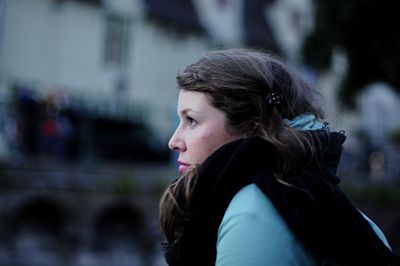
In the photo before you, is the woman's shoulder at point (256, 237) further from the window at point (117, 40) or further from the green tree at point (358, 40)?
the window at point (117, 40)

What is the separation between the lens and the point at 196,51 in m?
26.8

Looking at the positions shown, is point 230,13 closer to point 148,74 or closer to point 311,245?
point 148,74

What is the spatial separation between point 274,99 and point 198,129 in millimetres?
200

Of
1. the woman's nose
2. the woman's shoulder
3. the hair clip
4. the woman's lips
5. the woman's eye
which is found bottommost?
the woman's shoulder

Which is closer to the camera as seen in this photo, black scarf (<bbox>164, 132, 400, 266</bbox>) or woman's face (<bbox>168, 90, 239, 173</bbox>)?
black scarf (<bbox>164, 132, 400, 266</bbox>)

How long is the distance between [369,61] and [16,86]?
11607mm

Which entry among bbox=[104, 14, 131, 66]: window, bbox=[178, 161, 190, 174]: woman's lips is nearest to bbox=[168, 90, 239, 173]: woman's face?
bbox=[178, 161, 190, 174]: woman's lips

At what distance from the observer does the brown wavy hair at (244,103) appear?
1744 mm

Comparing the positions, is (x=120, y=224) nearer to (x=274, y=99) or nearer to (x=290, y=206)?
(x=274, y=99)

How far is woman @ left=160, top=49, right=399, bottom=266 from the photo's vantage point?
1.61 meters

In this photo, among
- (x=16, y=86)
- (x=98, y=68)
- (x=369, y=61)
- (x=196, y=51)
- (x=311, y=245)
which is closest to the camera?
(x=311, y=245)

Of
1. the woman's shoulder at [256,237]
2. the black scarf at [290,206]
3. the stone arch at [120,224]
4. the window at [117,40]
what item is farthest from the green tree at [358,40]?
the window at [117,40]

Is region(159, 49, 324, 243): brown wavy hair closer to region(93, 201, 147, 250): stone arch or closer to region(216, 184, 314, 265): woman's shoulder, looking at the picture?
region(216, 184, 314, 265): woman's shoulder

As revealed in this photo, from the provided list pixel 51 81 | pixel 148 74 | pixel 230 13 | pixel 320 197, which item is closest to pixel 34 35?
pixel 51 81
